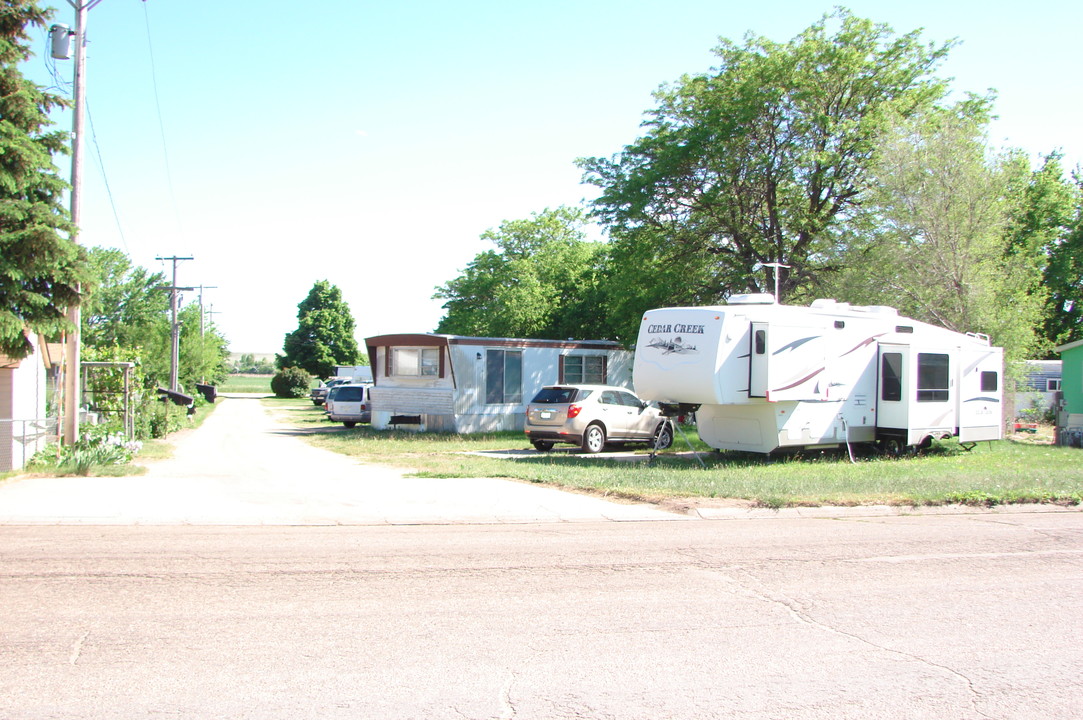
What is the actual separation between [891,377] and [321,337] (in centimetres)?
6809

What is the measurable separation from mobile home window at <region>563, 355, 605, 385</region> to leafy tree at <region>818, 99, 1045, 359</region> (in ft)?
26.0

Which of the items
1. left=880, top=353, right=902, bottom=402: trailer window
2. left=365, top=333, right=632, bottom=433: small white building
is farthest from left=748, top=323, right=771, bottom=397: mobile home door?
left=365, top=333, right=632, bottom=433: small white building

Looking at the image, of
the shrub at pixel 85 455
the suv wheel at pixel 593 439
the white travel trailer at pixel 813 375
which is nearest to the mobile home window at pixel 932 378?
the white travel trailer at pixel 813 375

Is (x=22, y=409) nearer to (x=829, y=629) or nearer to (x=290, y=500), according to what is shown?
(x=290, y=500)

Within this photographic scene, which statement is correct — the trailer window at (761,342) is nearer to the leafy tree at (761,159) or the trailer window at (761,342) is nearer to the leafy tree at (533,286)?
the leafy tree at (761,159)

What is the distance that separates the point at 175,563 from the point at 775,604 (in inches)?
209

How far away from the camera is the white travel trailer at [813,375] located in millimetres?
16594

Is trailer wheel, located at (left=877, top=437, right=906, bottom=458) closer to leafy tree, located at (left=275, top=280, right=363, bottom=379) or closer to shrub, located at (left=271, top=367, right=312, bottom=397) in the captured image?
shrub, located at (left=271, top=367, right=312, bottom=397)

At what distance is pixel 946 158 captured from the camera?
2558cm

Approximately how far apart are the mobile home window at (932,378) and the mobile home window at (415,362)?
43.7 feet

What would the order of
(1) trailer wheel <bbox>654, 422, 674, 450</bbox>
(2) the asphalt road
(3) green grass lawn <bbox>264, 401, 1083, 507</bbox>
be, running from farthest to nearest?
(1) trailer wheel <bbox>654, 422, 674, 450</bbox> < (3) green grass lawn <bbox>264, 401, 1083, 507</bbox> < (2) the asphalt road

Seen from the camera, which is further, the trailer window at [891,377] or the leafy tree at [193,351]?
the leafy tree at [193,351]

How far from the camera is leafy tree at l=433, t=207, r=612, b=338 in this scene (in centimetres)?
3800

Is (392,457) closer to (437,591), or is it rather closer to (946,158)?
(437,591)
